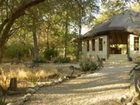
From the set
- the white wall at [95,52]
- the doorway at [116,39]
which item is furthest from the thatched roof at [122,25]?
the doorway at [116,39]

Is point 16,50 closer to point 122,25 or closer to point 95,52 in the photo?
point 95,52

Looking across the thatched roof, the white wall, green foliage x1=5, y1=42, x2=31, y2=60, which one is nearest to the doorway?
the white wall

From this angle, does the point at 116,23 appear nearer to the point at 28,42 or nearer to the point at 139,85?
the point at 28,42

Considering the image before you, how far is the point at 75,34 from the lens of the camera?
52.2m

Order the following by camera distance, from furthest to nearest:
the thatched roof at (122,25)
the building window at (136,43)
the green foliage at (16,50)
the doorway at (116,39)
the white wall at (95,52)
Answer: the green foliage at (16,50), the white wall at (95,52), the doorway at (116,39), the building window at (136,43), the thatched roof at (122,25)

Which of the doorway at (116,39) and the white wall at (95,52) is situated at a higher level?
the doorway at (116,39)

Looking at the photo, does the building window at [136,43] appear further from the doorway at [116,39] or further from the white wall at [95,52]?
the white wall at [95,52]

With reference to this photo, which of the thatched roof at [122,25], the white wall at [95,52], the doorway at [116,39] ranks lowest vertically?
the white wall at [95,52]

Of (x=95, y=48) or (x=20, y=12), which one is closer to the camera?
(x=20, y=12)

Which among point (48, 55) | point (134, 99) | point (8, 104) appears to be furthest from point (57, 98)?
point (48, 55)

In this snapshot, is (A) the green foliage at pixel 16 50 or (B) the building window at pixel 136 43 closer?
(B) the building window at pixel 136 43

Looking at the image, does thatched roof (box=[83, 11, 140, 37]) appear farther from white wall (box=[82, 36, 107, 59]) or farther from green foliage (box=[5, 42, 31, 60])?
green foliage (box=[5, 42, 31, 60])

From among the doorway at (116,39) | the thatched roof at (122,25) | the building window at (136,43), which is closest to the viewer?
the thatched roof at (122,25)

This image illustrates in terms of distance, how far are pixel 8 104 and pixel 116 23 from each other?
3134cm
